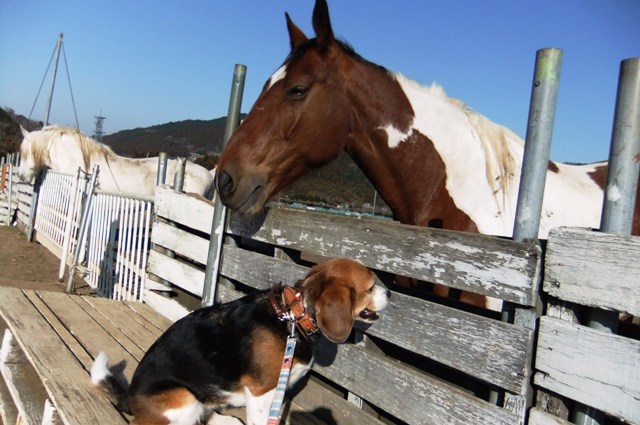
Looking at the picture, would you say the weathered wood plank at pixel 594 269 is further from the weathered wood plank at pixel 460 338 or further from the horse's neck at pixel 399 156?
the horse's neck at pixel 399 156

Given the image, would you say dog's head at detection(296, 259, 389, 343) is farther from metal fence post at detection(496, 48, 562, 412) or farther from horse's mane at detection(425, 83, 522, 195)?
horse's mane at detection(425, 83, 522, 195)

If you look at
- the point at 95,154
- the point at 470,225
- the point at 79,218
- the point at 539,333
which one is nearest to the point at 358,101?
the point at 470,225

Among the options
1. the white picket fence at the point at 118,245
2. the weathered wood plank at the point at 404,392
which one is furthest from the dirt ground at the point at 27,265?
the weathered wood plank at the point at 404,392

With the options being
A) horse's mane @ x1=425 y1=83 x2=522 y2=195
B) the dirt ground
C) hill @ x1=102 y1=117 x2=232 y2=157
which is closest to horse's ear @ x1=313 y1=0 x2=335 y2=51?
horse's mane @ x1=425 y1=83 x2=522 y2=195

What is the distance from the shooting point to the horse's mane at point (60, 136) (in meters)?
12.6

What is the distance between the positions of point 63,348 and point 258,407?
1.90 meters

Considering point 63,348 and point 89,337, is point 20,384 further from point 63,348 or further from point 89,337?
point 89,337

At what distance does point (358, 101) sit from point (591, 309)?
6.14 ft

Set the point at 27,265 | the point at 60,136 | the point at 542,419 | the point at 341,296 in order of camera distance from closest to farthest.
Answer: the point at 542,419 → the point at 341,296 → the point at 27,265 → the point at 60,136

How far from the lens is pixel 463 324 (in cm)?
206

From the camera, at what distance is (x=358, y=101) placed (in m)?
3.07

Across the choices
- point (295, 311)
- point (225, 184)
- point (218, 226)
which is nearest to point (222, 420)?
point (295, 311)

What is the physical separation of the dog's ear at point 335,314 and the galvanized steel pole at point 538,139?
861mm

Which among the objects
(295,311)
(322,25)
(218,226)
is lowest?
(295,311)
